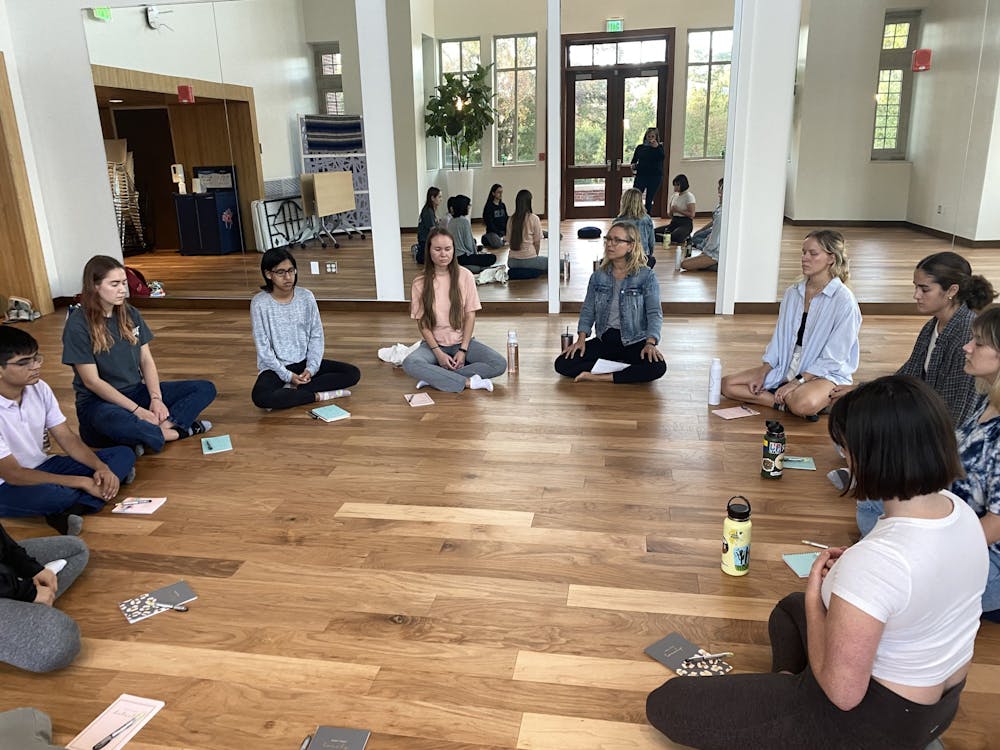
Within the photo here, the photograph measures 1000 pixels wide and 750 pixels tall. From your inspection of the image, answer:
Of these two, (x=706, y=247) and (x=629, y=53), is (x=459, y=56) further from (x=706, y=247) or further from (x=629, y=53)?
(x=706, y=247)

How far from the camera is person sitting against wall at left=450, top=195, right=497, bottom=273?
6.88m

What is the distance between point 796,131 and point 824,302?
2.86 meters

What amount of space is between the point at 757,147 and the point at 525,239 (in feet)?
7.30

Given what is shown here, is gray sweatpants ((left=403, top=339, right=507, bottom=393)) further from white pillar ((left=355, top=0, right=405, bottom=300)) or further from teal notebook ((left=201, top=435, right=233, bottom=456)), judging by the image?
white pillar ((left=355, top=0, right=405, bottom=300))

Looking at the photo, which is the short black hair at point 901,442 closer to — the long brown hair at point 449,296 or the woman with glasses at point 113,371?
the woman with glasses at point 113,371

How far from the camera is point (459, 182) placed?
22.3ft

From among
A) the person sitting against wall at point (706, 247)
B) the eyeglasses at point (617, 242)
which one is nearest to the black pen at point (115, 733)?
the eyeglasses at point (617, 242)

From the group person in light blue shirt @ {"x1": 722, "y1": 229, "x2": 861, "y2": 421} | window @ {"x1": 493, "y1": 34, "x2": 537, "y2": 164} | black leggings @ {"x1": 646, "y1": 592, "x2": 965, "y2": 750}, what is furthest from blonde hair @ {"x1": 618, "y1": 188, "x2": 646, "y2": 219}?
black leggings @ {"x1": 646, "y1": 592, "x2": 965, "y2": 750}

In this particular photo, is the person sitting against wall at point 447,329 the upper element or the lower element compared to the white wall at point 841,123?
lower

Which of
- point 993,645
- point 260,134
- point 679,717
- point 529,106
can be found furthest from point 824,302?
point 260,134

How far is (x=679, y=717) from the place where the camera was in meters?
1.74

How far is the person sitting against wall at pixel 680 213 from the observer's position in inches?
258

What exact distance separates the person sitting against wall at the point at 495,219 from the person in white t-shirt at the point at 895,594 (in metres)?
5.66

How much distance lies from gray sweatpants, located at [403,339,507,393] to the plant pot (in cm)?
241
